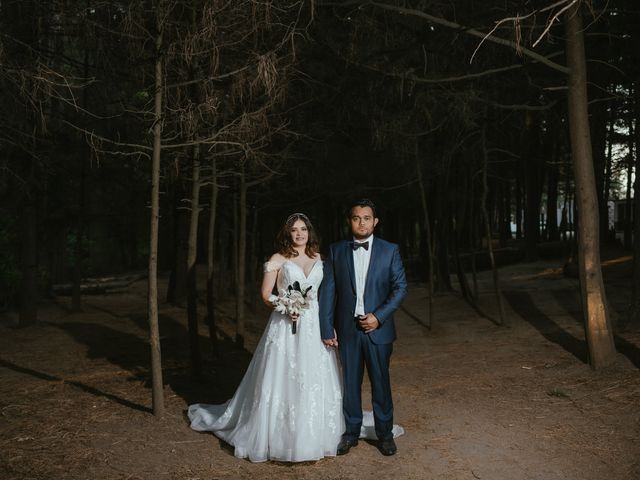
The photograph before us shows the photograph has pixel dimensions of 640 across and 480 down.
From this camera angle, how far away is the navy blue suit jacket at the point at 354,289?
217 inches

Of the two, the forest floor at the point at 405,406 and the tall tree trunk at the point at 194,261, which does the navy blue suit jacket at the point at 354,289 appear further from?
the tall tree trunk at the point at 194,261

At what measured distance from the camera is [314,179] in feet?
55.3

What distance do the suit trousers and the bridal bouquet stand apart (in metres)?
0.48

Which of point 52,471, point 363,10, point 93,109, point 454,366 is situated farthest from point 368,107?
point 52,471

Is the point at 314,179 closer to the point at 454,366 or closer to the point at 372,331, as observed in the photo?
the point at 454,366

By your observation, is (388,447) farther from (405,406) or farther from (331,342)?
(405,406)

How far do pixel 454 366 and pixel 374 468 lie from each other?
4785 mm

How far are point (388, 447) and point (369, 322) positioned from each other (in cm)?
117

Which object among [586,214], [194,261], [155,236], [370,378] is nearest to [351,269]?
[370,378]

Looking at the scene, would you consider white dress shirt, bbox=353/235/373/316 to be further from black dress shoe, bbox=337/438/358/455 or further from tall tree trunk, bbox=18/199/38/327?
tall tree trunk, bbox=18/199/38/327

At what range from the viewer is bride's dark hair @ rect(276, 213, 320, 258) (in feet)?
18.7

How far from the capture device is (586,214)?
8.41m

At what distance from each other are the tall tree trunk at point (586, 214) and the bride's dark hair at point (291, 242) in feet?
14.6

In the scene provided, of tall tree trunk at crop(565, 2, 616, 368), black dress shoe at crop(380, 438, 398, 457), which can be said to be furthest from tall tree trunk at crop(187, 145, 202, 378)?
tall tree trunk at crop(565, 2, 616, 368)
